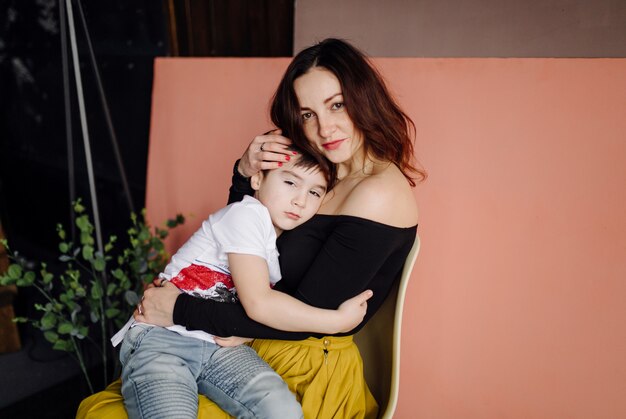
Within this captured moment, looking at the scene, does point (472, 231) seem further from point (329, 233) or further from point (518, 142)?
point (329, 233)

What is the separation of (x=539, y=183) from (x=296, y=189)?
0.98 metres

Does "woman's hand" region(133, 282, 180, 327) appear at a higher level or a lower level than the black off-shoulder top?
lower

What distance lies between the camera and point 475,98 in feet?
6.19

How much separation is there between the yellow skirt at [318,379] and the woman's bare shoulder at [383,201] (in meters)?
0.39

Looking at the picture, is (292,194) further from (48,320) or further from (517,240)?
(48,320)

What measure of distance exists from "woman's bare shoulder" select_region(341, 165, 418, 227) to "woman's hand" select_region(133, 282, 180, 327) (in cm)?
52

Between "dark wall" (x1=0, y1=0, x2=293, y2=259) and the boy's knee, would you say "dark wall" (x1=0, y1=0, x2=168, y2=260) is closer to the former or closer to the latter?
"dark wall" (x1=0, y1=0, x2=293, y2=259)

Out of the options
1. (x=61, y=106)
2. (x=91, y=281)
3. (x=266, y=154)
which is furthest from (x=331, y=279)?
(x=61, y=106)

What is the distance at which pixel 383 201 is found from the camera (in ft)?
4.18

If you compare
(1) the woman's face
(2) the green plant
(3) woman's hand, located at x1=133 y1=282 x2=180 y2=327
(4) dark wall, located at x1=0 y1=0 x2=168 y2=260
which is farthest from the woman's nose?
(4) dark wall, located at x1=0 y1=0 x2=168 y2=260

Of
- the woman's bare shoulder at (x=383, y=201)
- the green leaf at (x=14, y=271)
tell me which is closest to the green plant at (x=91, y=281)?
the green leaf at (x=14, y=271)

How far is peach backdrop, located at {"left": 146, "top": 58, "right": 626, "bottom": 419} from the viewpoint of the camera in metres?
1.74

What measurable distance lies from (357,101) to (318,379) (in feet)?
2.56

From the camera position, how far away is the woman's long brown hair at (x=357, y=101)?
140cm
